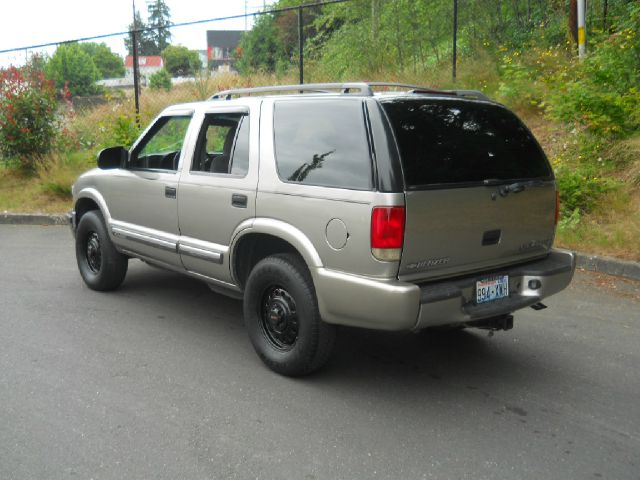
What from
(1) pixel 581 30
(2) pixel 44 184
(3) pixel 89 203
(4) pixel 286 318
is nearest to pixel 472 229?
(4) pixel 286 318

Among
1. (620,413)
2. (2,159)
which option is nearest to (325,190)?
(620,413)

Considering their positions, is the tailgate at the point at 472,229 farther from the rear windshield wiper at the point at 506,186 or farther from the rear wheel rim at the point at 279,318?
the rear wheel rim at the point at 279,318

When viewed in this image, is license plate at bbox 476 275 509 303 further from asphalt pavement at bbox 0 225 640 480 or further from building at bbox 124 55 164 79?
building at bbox 124 55 164 79

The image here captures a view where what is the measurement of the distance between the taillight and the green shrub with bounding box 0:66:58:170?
1066 cm

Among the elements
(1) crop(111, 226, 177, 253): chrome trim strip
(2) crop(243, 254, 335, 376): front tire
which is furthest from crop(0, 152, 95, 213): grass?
(2) crop(243, 254, 335, 376): front tire

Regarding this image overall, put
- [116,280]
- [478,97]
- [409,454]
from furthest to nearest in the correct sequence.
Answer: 1. [116,280]
2. [478,97]
3. [409,454]

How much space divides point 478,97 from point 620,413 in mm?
2295

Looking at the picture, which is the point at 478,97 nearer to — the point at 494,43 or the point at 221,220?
the point at 221,220

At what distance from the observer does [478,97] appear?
478 centimetres

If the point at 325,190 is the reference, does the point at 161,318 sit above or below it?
below

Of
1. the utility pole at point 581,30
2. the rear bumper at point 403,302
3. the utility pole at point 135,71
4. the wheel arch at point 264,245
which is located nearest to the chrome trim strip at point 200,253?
the wheel arch at point 264,245

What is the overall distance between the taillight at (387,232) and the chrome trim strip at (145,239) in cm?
Answer: 208

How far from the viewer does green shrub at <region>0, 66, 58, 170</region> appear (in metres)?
12.4

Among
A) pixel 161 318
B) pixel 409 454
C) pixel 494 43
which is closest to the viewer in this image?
pixel 409 454
